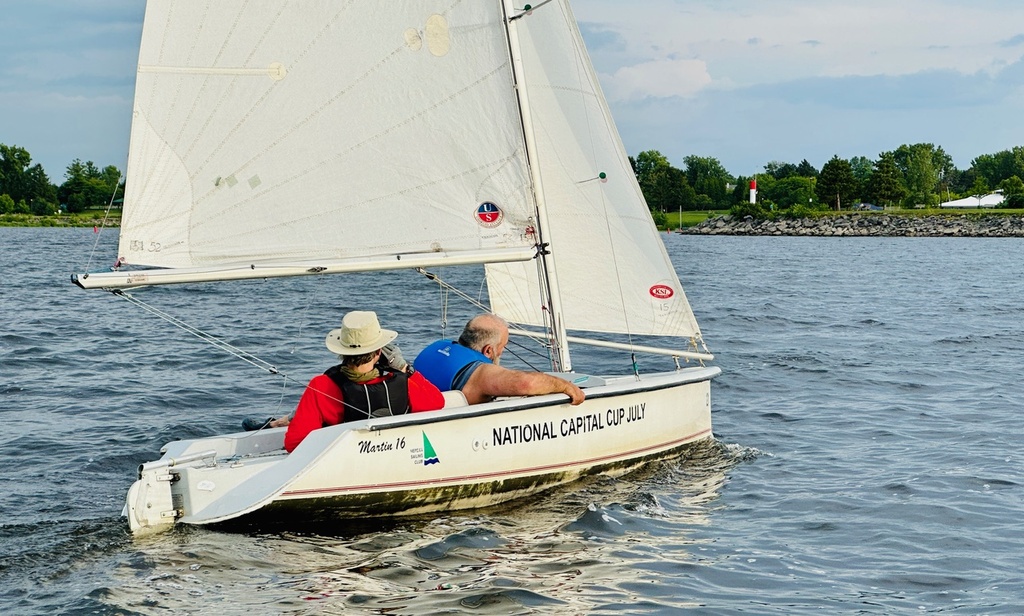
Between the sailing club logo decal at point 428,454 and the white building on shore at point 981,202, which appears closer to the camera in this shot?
the sailing club logo decal at point 428,454

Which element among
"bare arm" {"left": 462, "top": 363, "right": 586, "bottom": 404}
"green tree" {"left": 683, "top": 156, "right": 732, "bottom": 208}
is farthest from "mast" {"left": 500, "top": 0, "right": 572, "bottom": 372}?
"green tree" {"left": 683, "top": 156, "right": 732, "bottom": 208}

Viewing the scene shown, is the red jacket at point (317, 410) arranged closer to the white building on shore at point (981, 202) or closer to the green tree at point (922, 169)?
the white building on shore at point (981, 202)

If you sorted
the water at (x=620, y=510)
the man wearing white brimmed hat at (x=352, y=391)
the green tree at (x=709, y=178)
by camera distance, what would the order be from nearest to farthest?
the water at (x=620, y=510)
the man wearing white brimmed hat at (x=352, y=391)
the green tree at (x=709, y=178)

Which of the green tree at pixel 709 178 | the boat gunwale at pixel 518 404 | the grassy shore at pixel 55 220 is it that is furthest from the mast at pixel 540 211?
the green tree at pixel 709 178

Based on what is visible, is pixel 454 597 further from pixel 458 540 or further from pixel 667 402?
pixel 667 402

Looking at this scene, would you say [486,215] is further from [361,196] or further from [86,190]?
[86,190]

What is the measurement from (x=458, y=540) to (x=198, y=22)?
4.34 metres

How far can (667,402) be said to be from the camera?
10133 millimetres

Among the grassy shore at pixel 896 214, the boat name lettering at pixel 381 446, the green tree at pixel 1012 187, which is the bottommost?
the boat name lettering at pixel 381 446

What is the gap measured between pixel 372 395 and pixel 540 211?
2361 mm

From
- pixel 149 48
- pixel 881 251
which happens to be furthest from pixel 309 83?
pixel 881 251

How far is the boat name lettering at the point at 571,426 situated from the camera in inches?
344

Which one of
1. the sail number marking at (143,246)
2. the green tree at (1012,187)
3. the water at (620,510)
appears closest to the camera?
the water at (620,510)

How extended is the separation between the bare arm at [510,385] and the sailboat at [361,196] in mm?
105
